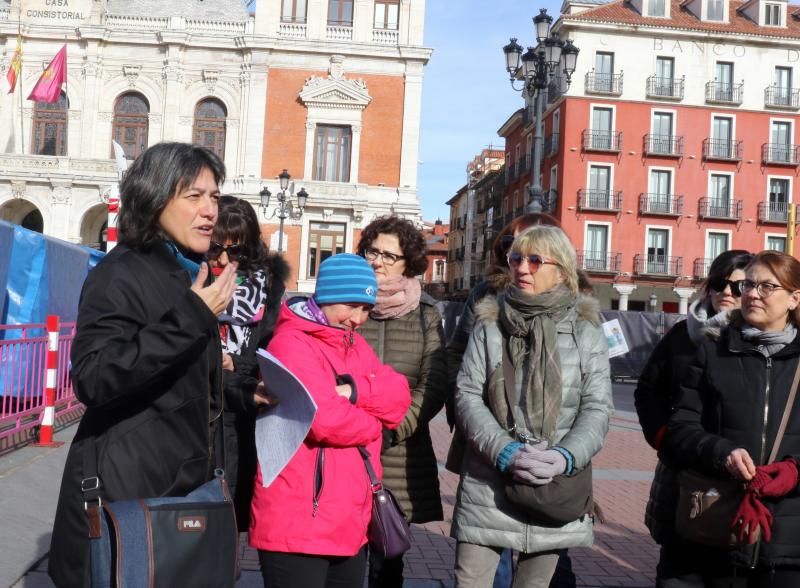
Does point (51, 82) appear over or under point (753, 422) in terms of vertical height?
over

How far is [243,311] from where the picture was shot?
11.6 ft

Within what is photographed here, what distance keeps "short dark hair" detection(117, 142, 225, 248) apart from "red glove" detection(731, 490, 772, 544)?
93.6 inches

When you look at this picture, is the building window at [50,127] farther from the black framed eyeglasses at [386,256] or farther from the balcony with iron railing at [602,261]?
the black framed eyeglasses at [386,256]

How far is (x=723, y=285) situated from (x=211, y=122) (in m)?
33.3

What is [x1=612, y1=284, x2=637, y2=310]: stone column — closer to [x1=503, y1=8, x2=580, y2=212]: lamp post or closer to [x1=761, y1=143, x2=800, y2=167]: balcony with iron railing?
[x1=761, y1=143, x2=800, y2=167]: balcony with iron railing

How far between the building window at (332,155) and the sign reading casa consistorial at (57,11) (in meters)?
10.9

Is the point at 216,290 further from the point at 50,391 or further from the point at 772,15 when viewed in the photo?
the point at 772,15

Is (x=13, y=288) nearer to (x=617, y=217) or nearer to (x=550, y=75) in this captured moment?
(x=550, y=75)

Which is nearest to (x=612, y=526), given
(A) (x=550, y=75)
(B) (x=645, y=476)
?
(B) (x=645, y=476)

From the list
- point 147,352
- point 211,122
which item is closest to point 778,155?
point 211,122

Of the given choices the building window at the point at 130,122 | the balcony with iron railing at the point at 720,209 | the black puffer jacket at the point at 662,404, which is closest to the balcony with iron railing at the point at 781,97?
the balcony with iron railing at the point at 720,209

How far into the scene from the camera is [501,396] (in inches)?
130

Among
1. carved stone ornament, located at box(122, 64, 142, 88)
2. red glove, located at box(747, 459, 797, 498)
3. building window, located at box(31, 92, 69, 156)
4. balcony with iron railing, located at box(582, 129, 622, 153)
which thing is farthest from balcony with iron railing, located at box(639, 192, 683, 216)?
red glove, located at box(747, 459, 797, 498)

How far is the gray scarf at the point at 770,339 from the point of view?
10.8 ft
